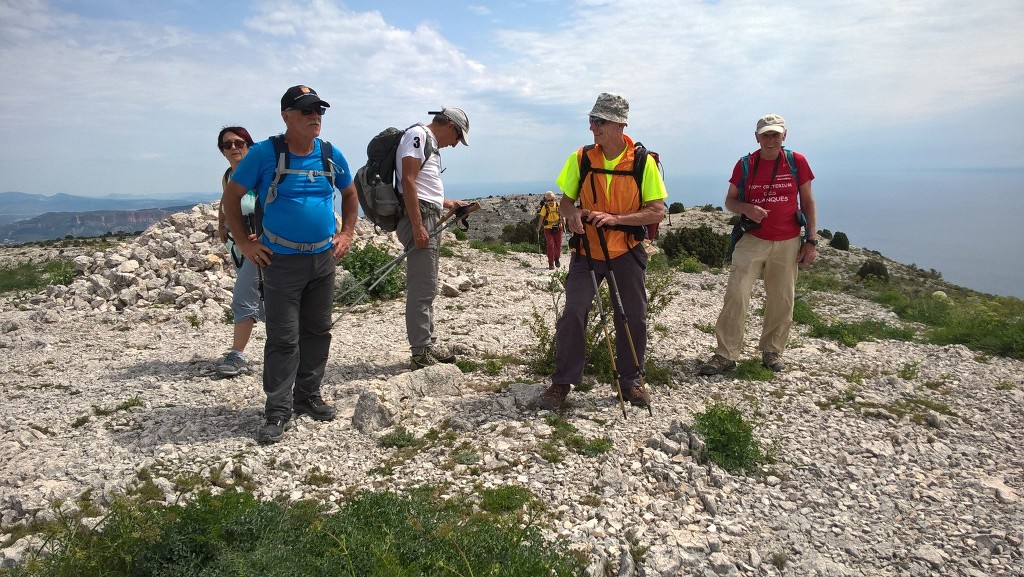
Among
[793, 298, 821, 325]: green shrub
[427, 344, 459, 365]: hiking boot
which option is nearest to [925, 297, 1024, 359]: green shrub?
[793, 298, 821, 325]: green shrub

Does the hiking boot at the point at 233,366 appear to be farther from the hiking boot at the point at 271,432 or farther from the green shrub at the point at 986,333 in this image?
the green shrub at the point at 986,333

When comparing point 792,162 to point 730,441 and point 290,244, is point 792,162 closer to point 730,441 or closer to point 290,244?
point 730,441

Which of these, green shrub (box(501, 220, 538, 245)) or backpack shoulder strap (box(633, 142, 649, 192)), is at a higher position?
backpack shoulder strap (box(633, 142, 649, 192))

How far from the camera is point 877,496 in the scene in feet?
13.1

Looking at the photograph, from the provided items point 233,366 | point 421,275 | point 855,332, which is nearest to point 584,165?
point 421,275

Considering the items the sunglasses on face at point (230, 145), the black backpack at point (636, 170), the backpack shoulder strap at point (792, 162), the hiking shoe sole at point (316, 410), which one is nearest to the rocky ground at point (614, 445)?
the hiking shoe sole at point (316, 410)

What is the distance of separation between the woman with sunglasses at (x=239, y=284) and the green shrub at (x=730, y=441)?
403cm

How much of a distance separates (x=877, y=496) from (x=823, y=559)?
3.34 ft

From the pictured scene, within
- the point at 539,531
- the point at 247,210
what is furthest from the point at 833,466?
the point at 247,210

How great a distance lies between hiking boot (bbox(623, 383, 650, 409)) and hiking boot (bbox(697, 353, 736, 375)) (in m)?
1.28

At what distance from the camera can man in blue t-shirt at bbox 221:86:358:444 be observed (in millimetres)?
4168

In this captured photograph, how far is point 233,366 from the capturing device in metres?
5.97

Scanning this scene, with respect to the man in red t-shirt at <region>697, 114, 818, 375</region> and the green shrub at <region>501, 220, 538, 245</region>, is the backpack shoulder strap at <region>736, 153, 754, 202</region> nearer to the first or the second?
the man in red t-shirt at <region>697, 114, 818, 375</region>

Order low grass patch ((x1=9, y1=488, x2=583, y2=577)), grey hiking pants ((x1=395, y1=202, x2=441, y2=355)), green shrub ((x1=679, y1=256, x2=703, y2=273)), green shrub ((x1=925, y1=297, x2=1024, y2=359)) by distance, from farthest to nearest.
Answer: green shrub ((x1=679, y1=256, x2=703, y2=273))
green shrub ((x1=925, y1=297, x2=1024, y2=359))
grey hiking pants ((x1=395, y1=202, x2=441, y2=355))
low grass patch ((x1=9, y1=488, x2=583, y2=577))
